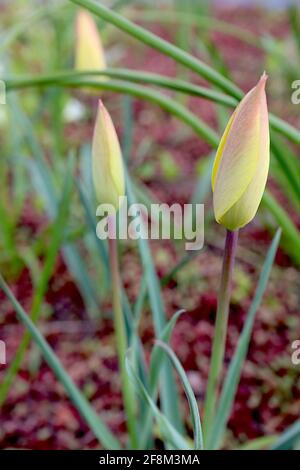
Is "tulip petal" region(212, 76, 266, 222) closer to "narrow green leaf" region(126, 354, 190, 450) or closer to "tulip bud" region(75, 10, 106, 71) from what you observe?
"narrow green leaf" region(126, 354, 190, 450)

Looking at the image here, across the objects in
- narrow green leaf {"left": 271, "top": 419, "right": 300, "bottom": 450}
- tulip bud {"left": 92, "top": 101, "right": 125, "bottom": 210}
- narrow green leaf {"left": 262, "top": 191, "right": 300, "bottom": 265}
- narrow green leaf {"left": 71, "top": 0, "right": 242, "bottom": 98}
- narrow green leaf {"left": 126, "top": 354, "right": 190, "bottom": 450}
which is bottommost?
narrow green leaf {"left": 271, "top": 419, "right": 300, "bottom": 450}

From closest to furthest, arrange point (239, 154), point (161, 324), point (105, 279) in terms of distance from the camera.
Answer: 1. point (239, 154)
2. point (161, 324)
3. point (105, 279)

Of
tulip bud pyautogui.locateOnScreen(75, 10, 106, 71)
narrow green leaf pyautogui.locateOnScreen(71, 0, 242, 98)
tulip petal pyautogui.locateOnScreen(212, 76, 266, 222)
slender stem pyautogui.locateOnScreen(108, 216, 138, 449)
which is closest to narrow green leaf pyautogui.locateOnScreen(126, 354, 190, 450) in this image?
slender stem pyautogui.locateOnScreen(108, 216, 138, 449)

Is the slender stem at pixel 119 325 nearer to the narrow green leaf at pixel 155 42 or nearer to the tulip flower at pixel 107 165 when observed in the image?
the tulip flower at pixel 107 165

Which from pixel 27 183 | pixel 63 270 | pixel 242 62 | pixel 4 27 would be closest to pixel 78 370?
pixel 63 270

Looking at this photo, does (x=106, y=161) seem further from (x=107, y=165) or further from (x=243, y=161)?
(x=243, y=161)

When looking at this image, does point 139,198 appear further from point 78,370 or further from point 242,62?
point 242,62

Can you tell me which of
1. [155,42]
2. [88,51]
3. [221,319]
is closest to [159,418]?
[221,319]
